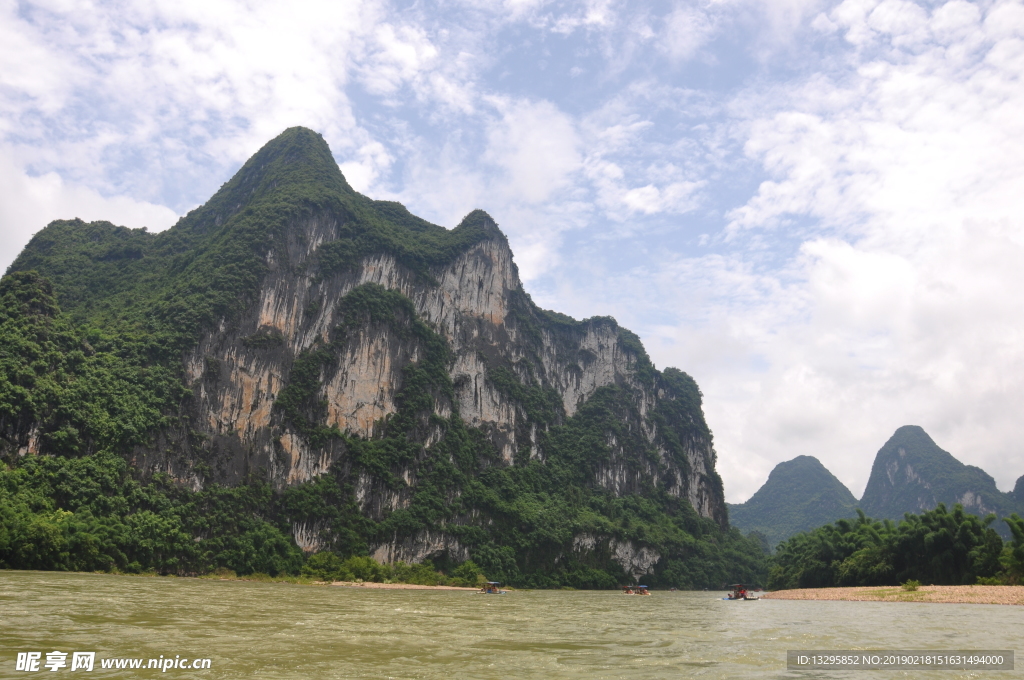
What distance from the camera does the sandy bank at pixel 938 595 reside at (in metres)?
31.9

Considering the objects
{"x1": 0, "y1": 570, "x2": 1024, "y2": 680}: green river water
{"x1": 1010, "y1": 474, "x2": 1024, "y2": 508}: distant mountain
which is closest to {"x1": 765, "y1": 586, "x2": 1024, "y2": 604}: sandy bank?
{"x1": 0, "y1": 570, "x2": 1024, "y2": 680}: green river water

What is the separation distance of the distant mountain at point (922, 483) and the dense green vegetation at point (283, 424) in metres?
75.5

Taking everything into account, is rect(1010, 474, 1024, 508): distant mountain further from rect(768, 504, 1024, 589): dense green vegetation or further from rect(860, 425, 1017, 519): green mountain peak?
rect(768, 504, 1024, 589): dense green vegetation

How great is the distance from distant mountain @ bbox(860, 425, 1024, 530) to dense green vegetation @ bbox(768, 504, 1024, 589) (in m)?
102

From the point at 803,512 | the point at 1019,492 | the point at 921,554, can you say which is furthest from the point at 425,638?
the point at 803,512

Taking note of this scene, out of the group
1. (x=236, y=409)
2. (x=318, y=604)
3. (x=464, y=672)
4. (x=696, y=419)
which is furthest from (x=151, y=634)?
(x=696, y=419)

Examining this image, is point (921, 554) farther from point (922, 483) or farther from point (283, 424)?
point (922, 483)

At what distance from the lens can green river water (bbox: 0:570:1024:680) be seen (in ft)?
33.9

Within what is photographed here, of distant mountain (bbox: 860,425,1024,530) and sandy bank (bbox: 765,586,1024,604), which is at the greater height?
distant mountain (bbox: 860,425,1024,530)

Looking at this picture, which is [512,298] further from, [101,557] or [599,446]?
[101,557]

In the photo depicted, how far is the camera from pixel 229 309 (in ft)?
221

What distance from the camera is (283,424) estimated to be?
67.2m

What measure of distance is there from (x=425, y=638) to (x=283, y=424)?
5671 cm

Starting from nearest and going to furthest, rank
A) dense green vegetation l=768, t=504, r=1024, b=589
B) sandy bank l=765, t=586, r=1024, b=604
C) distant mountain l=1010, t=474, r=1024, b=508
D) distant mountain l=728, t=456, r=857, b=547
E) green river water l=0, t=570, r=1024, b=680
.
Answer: green river water l=0, t=570, r=1024, b=680, sandy bank l=765, t=586, r=1024, b=604, dense green vegetation l=768, t=504, r=1024, b=589, distant mountain l=1010, t=474, r=1024, b=508, distant mountain l=728, t=456, r=857, b=547
